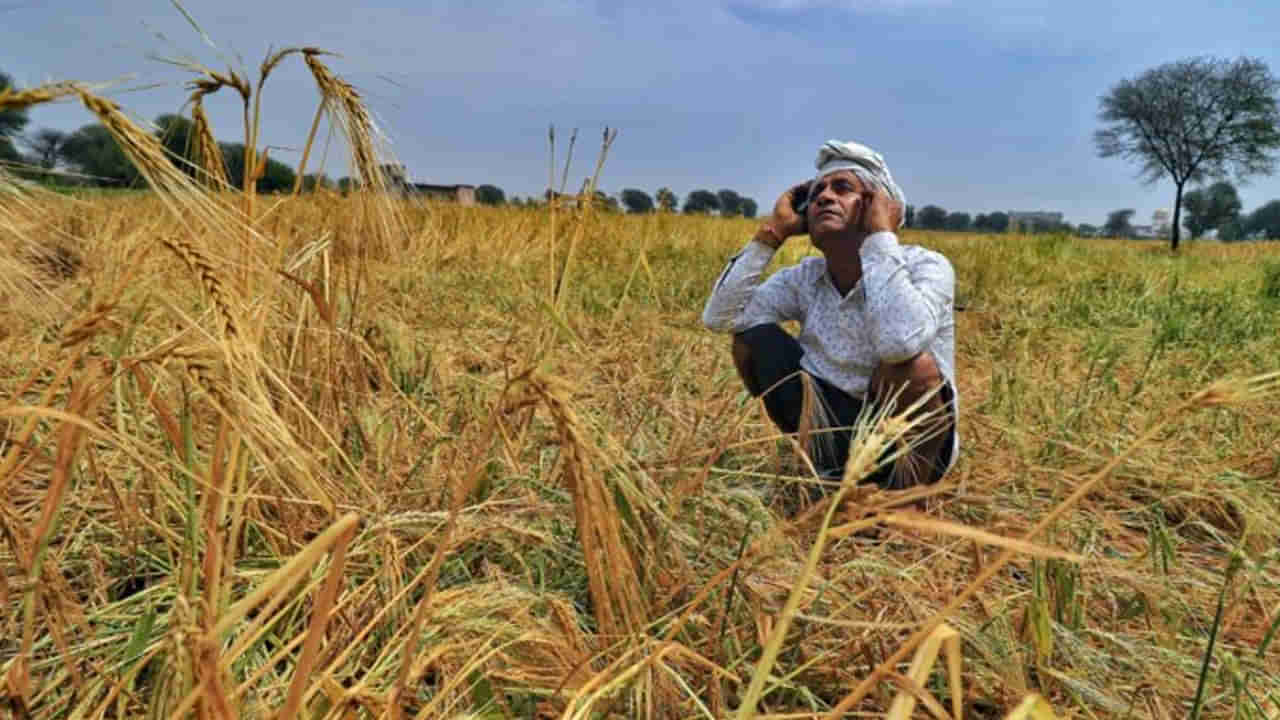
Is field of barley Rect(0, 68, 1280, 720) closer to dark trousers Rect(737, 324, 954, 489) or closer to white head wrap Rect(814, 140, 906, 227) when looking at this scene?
dark trousers Rect(737, 324, 954, 489)

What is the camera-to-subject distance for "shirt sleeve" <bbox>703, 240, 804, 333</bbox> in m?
1.62

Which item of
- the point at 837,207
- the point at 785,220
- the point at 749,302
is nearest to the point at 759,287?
the point at 749,302

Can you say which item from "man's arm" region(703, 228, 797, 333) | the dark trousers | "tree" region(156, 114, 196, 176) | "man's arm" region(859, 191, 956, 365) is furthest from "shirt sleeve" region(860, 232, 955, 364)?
"tree" region(156, 114, 196, 176)

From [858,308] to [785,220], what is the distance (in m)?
0.26

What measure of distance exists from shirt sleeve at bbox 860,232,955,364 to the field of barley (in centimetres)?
34

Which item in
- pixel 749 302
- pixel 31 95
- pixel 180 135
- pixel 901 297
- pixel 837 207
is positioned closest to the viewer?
pixel 31 95

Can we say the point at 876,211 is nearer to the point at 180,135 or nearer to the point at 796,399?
the point at 796,399

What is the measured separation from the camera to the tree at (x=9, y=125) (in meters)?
0.52

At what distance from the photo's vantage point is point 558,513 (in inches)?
43.4

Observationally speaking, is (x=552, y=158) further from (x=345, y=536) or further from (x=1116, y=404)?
(x=1116, y=404)

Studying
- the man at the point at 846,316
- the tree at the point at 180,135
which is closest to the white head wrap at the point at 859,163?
the man at the point at 846,316

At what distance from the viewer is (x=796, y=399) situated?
61.2 inches

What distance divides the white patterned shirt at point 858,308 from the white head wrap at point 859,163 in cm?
13

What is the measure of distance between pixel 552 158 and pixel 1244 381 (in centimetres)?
67
